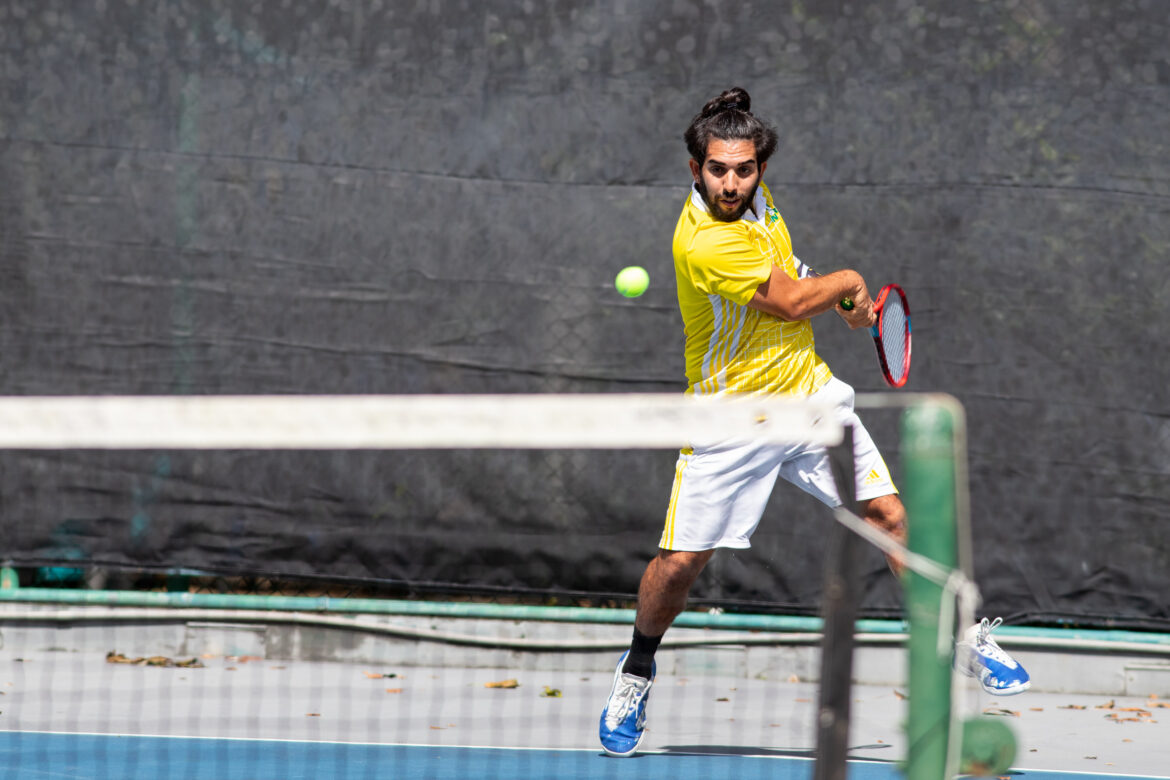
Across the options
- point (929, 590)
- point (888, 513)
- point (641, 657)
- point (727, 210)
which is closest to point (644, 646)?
point (641, 657)

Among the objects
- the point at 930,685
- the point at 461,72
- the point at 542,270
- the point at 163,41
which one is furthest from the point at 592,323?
the point at 930,685

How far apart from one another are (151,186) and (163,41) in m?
0.48

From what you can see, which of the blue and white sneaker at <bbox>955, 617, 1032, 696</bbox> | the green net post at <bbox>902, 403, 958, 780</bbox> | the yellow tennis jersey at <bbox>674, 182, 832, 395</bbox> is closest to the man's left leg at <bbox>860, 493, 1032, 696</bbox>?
the blue and white sneaker at <bbox>955, 617, 1032, 696</bbox>

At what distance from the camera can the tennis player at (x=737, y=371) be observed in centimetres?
351

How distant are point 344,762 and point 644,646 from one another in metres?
0.76

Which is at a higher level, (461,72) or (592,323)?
(461,72)

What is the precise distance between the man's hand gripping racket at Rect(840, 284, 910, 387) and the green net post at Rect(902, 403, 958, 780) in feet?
6.37

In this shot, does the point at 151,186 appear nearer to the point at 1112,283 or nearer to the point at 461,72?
the point at 461,72

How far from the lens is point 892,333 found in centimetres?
400

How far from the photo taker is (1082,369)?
4605 millimetres

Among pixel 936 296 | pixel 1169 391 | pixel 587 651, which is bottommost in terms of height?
pixel 587 651

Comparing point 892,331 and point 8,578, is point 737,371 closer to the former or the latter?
point 892,331

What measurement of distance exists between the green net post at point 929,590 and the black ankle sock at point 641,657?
1.79m

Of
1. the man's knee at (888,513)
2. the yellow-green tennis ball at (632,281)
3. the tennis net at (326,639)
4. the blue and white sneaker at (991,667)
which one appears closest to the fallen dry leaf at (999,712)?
the tennis net at (326,639)
